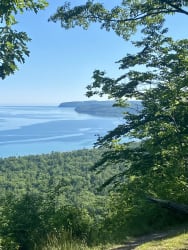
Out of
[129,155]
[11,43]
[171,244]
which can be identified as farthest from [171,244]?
[129,155]

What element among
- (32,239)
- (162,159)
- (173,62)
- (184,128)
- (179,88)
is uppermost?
(173,62)

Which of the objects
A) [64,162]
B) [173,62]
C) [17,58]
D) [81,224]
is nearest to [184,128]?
[173,62]

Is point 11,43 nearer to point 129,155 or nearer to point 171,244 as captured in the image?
point 171,244

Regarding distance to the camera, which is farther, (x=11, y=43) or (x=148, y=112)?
(x=148, y=112)

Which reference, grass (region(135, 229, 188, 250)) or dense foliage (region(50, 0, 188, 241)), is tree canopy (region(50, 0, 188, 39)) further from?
grass (region(135, 229, 188, 250))

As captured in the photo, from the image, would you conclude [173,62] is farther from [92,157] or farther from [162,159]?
[92,157]

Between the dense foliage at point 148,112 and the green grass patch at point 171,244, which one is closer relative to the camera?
the green grass patch at point 171,244

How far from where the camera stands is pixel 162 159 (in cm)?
982

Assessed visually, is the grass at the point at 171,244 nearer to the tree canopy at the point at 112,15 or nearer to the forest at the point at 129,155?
the forest at the point at 129,155

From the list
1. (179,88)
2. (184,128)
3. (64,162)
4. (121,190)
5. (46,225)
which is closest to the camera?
(179,88)

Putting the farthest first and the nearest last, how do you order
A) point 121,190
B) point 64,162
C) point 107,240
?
point 64,162 → point 121,190 → point 107,240

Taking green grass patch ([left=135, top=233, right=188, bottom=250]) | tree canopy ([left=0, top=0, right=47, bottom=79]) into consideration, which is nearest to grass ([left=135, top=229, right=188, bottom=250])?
green grass patch ([left=135, top=233, right=188, bottom=250])

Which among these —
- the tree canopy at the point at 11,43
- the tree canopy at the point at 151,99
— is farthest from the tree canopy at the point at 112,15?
the tree canopy at the point at 11,43

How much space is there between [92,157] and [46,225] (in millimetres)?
83352
